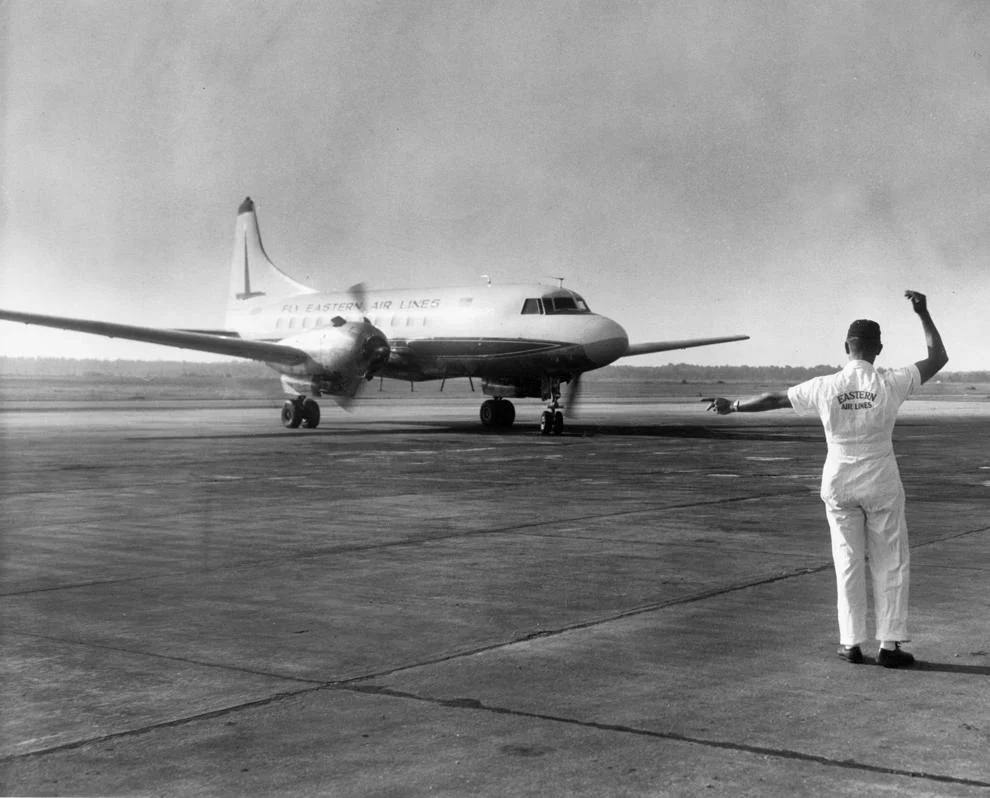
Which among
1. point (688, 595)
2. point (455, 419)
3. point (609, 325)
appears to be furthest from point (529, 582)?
point (455, 419)

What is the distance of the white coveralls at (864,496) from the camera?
627cm

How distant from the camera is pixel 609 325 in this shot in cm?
2842

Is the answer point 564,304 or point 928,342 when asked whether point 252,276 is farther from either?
point 928,342

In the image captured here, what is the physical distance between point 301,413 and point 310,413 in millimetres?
259

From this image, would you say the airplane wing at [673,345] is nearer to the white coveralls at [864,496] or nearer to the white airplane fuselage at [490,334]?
the white airplane fuselage at [490,334]

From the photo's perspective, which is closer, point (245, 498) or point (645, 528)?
point (645, 528)

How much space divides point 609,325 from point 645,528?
56.2ft

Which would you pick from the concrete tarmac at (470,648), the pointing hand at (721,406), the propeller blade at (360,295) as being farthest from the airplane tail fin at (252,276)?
the pointing hand at (721,406)

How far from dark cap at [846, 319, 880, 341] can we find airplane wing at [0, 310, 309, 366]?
2339cm

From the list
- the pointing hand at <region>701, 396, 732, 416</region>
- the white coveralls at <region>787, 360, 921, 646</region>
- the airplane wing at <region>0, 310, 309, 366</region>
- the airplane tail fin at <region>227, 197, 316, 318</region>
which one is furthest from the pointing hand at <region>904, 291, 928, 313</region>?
the airplane tail fin at <region>227, 197, 316, 318</region>

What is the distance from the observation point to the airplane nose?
28.1m

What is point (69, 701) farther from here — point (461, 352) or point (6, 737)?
point (461, 352)

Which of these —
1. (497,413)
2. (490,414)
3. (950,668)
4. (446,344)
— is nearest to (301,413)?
(446,344)

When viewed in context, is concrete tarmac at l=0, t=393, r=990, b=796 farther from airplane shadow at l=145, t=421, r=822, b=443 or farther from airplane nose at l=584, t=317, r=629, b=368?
airplane nose at l=584, t=317, r=629, b=368
